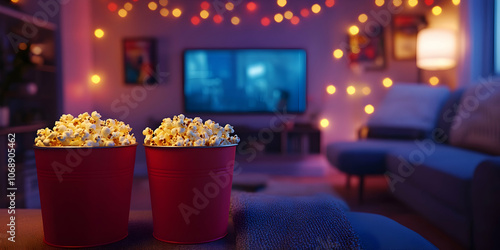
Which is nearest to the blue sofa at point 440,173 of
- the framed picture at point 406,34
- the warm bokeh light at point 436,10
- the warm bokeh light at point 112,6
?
the framed picture at point 406,34

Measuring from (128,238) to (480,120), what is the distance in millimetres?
2137

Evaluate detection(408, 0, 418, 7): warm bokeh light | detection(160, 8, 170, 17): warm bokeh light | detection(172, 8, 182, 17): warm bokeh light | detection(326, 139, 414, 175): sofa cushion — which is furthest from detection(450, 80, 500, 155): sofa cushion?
detection(160, 8, 170, 17): warm bokeh light

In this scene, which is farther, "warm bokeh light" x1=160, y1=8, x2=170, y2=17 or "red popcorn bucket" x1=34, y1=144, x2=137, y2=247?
"warm bokeh light" x1=160, y1=8, x2=170, y2=17

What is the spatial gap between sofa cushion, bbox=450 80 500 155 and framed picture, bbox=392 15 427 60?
1994 mm

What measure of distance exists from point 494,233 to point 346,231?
2.93ft

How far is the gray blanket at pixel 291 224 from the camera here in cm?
70

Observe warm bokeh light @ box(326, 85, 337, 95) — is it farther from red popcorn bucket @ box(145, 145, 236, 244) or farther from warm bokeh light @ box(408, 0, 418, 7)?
red popcorn bucket @ box(145, 145, 236, 244)

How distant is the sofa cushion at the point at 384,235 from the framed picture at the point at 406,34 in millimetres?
4086

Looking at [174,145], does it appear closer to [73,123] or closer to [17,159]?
[73,123]

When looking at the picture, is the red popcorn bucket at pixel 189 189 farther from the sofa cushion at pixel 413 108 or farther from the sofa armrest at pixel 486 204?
the sofa cushion at pixel 413 108

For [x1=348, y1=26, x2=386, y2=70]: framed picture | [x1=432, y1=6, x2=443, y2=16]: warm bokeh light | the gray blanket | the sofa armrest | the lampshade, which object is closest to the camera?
the gray blanket

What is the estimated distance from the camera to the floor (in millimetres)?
2328

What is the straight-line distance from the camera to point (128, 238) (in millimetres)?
783

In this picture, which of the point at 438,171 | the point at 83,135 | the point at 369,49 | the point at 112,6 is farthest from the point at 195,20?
the point at 83,135
